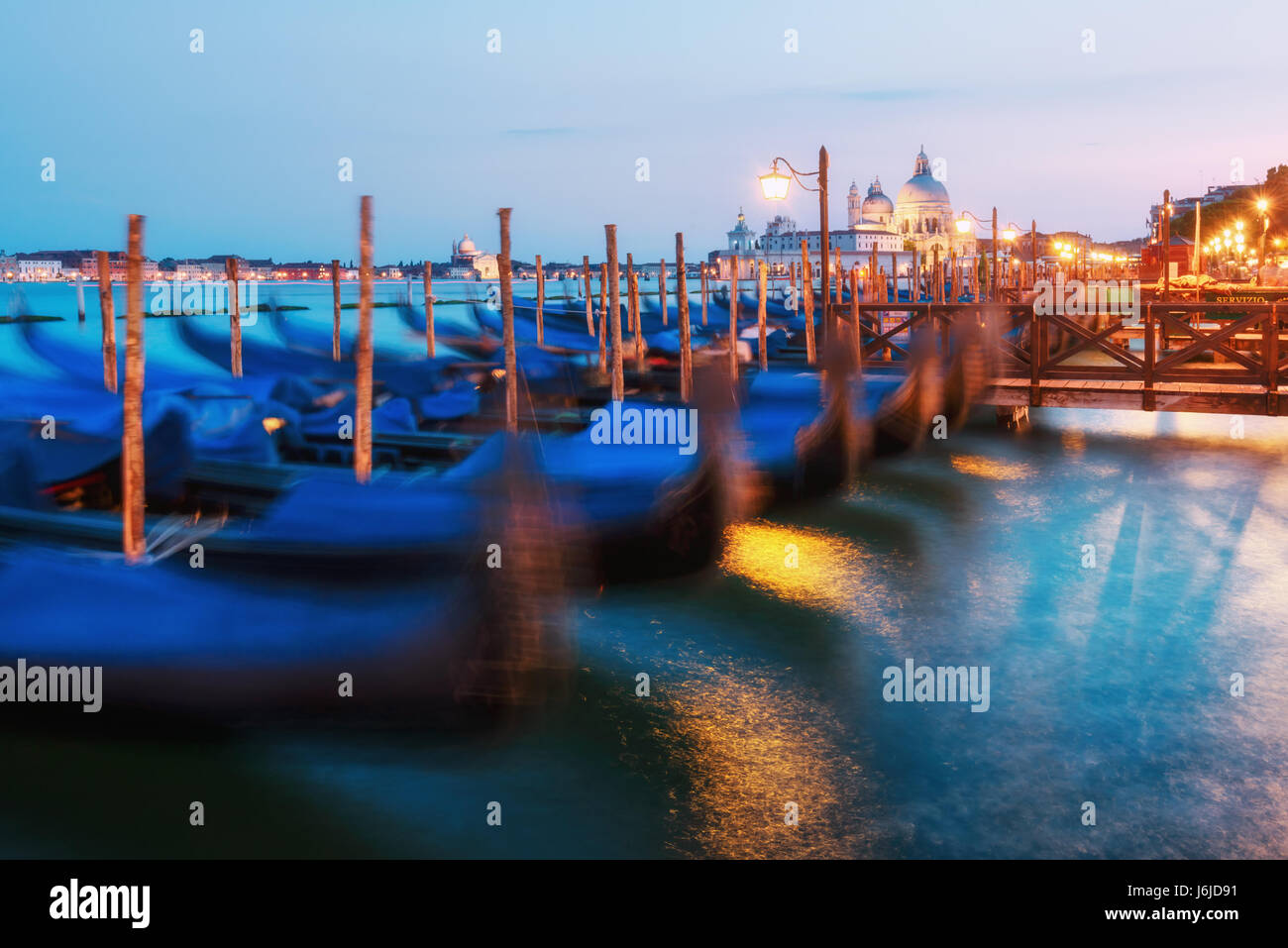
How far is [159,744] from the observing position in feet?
15.0

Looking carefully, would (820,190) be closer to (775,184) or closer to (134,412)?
(775,184)

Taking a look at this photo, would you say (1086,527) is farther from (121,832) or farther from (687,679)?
(121,832)

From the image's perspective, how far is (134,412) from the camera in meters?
5.96

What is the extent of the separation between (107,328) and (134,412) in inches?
327

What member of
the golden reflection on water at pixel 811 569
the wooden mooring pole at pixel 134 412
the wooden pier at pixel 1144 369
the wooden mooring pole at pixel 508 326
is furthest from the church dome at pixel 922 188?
the wooden mooring pole at pixel 134 412

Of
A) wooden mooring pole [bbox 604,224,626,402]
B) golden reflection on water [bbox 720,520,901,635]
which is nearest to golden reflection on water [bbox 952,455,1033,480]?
golden reflection on water [bbox 720,520,901,635]

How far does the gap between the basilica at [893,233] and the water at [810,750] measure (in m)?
82.2

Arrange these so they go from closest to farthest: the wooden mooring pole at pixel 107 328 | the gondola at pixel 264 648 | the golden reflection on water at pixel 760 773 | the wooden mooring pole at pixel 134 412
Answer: the golden reflection on water at pixel 760 773 → the gondola at pixel 264 648 → the wooden mooring pole at pixel 134 412 → the wooden mooring pole at pixel 107 328

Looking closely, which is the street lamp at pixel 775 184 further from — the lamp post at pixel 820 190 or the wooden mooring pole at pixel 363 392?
the wooden mooring pole at pixel 363 392

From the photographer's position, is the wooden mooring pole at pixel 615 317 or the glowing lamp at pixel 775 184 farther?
the wooden mooring pole at pixel 615 317

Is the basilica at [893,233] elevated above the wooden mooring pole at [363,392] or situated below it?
above

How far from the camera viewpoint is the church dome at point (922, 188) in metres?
92.3

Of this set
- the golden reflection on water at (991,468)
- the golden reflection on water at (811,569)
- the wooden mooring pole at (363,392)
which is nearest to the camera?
the golden reflection on water at (811,569)

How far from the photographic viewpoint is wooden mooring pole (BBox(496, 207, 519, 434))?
9281 mm
